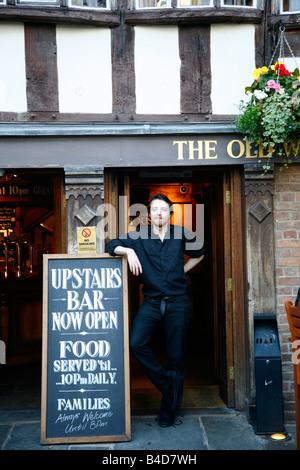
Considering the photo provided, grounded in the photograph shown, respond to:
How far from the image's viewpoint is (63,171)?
4945mm

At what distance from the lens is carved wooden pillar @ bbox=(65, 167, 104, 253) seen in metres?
4.85

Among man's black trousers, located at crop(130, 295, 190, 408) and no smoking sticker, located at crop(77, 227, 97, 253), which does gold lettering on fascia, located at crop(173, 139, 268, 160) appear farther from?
man's black trousers, located at crop(130, 295, 190, 408)

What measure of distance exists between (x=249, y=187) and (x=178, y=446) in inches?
103

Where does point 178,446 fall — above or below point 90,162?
below

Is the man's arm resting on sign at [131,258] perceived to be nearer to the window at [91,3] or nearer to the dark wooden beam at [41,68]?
the dark wooden beam at [41,68]

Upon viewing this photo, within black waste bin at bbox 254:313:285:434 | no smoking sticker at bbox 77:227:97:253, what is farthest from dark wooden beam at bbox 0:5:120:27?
black waste bin at bbox 254:313:285:434

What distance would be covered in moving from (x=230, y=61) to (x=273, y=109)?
3.10ft

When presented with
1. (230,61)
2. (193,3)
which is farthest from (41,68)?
(230,61)

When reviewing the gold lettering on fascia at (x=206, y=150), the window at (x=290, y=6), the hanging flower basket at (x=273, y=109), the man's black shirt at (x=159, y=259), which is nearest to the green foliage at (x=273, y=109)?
the hanging flower basket at (x=273, y=109)

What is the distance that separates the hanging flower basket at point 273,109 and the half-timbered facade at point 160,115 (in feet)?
0.88

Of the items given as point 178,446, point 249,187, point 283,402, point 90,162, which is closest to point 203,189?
point 249,187

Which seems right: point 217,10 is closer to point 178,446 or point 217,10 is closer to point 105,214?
point 105,214

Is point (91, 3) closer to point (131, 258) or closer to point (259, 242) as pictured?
point (131, 258)

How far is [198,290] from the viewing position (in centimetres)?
792
